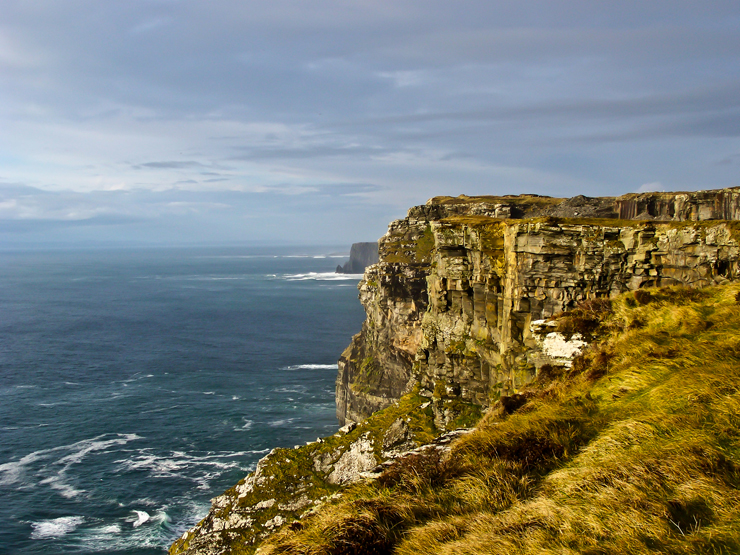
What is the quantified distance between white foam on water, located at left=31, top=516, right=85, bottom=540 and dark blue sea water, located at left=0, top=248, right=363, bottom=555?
127 millimetres

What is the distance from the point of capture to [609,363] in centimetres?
1600

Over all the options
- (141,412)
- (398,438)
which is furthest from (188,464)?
(398,438)

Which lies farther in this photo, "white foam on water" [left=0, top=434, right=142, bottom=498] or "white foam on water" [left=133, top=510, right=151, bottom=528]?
"white foam on water" [left=0, top=434, right=142, bottom=498]

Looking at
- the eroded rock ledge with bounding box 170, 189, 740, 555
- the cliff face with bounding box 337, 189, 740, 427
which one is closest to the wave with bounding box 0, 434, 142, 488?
the eroded rock ledge with bounding box 170, 189, 740, 555

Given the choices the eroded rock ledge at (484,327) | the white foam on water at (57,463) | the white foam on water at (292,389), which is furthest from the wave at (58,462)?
the eroded rock ledge at (484,327)

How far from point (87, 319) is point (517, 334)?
127 metres

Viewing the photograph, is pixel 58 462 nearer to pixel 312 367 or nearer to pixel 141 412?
pixel 141 412

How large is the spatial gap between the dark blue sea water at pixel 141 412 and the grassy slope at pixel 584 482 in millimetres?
36505

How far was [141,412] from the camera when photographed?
66812mm

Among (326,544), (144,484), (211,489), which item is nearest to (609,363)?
(326,544)

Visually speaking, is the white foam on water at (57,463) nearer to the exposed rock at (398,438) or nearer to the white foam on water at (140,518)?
the white foam on water at (140,518)

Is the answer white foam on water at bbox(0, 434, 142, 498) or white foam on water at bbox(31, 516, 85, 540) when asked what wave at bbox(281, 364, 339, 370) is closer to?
white foam on water at bbox(0, 434, 142, 498)

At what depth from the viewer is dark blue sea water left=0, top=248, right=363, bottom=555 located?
43.7 m

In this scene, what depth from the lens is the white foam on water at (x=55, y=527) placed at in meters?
40.7
